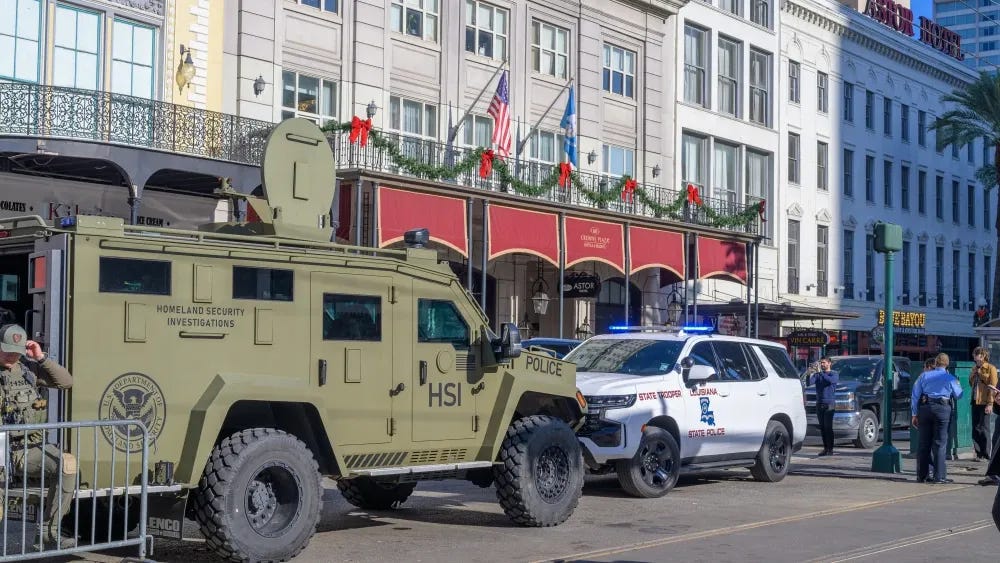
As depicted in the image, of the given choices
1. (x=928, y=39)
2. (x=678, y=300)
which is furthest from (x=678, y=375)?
(x=928, y=39)

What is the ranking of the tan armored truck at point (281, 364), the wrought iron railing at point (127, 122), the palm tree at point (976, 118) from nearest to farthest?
1. the tan armored truck at point (281, 364)
2. the wrought iron railing at point (127, 122)
3. the palm tree at point (976, 118)

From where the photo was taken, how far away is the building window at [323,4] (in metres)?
28.6

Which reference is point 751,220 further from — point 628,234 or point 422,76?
point 422,76

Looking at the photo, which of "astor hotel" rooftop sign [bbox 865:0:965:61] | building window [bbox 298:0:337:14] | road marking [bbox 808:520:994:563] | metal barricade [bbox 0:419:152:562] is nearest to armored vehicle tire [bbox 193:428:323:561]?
metal barricade [bbox 0:419:152:562]

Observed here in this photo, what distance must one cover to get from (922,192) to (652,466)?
44.0 m

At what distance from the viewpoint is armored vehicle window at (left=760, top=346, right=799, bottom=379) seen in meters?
17.2

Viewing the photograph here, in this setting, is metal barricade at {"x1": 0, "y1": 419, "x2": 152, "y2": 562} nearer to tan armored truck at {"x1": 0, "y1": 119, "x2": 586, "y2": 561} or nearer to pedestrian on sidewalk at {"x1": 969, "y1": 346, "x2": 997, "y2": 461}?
tan armored truck at {"x1": 0, "y1": 119, "x2": 586, "y2": 561}

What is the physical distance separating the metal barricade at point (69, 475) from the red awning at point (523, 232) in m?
19.6

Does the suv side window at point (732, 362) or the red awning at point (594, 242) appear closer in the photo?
the suv side window at point (732, 362)

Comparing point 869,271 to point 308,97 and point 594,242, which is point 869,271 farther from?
point 308,97

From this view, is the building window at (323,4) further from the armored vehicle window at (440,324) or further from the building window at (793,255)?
the building window at (793,255)

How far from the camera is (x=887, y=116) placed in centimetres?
5288

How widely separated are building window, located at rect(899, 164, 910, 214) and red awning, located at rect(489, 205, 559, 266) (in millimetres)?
27283

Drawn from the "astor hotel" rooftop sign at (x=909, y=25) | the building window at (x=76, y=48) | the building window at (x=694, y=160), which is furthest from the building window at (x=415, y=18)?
the "astor hotel" rooftop sign at (x=909, y=25)
